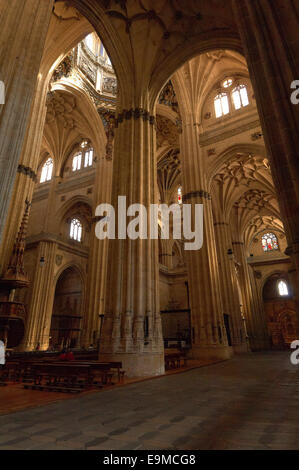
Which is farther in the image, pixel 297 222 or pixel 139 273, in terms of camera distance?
pixel 139 273

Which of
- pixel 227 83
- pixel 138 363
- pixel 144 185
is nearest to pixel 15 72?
pixel 144 185

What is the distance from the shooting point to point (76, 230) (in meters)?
26.5

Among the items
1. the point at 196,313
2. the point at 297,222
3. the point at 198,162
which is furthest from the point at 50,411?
the point at 198,162

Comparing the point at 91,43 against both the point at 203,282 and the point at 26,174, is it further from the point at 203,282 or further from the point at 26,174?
the point at 203,282

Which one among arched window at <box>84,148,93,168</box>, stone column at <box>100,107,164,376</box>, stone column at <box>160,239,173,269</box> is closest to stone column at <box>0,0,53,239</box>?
stone column at <box>100,107,164,376</box>

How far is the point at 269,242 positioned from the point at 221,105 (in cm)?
1865

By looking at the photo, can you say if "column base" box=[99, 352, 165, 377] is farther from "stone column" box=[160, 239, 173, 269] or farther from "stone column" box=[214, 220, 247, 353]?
"stone column" box=[160, 239, 173, 269]

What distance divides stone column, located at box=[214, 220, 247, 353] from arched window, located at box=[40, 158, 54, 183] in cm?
1702

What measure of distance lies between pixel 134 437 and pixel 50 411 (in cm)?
171

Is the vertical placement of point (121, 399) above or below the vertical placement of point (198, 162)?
below

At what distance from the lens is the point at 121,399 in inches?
178
